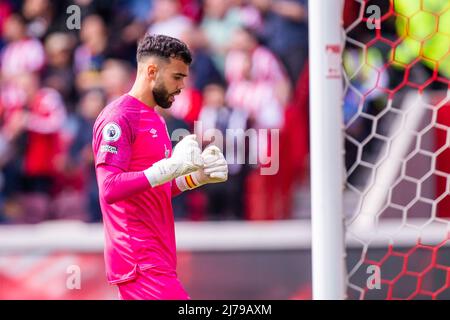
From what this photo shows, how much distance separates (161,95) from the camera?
286 cm

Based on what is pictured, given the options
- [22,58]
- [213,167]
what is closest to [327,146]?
[213,167]

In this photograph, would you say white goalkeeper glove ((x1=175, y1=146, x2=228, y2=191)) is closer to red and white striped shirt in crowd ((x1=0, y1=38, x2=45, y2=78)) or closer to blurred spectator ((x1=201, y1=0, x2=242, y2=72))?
blurred spectator ((x1=201, y1=0, x2=242, y2=72))

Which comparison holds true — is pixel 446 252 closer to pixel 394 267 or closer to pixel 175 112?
pixel 394 267

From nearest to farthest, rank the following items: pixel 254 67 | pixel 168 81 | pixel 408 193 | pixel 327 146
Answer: pixel 168 81
pixel 327 146
pixel 408 193
pixel 254 67

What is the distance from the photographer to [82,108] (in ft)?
17.3

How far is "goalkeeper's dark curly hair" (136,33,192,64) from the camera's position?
2.83 metres

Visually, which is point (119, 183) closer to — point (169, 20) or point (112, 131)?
point (112, 131)

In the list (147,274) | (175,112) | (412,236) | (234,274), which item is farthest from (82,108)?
(147,274)

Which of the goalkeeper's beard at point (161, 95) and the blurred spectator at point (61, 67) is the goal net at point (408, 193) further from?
the blurred spectator at point (61, 67)

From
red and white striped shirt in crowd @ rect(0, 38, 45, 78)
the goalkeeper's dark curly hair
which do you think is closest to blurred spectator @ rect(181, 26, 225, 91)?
red and white striped shirt in crowd @ rect(0, 38, 45, 78)

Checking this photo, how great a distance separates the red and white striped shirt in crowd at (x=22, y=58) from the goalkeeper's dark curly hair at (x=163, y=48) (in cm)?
306

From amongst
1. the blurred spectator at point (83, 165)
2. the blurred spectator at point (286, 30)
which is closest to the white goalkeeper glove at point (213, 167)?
the blurred spectator at point (83, 165)

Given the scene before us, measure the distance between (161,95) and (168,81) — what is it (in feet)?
0.15

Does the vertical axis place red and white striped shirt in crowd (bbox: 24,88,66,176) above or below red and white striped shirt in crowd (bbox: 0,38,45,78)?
below
